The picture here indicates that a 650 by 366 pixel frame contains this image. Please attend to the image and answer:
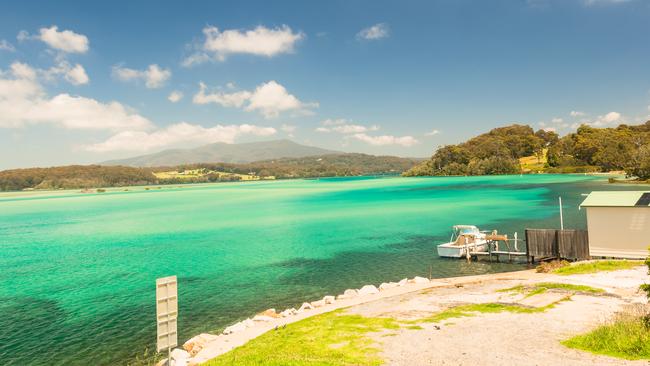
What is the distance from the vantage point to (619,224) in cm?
2652

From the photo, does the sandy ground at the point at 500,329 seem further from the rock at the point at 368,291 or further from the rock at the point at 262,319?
the rock at the point at 262,319

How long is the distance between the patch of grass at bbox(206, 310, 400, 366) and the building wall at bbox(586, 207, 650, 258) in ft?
64.6

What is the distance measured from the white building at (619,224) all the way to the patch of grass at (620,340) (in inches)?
659

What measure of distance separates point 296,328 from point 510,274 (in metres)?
18.4

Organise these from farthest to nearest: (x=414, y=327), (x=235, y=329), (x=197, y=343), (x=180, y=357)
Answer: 1. (x=235, y=329)
2. (x=197, y=343)
3. (x=414, y=327)
4. (x=180, y=357)

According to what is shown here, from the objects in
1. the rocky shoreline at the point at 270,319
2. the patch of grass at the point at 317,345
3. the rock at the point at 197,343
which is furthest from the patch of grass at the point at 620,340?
the rock at the point at 197,343

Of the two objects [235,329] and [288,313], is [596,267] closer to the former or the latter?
[288,313]

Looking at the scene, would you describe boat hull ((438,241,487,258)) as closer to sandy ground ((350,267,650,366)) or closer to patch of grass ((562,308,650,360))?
sandy ground ((350,267,650,366))

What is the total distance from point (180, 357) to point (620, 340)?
15046 millimetres

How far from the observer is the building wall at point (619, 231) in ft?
84.0

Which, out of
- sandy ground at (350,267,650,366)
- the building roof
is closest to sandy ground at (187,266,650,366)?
sandy ground at (350,267,650,366)

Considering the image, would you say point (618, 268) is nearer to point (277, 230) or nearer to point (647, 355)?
point (647, 355)

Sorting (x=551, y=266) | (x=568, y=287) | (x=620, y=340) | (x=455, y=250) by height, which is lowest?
(x=551, y=266)

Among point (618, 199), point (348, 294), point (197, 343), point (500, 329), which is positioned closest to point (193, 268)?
point (348, 294)
